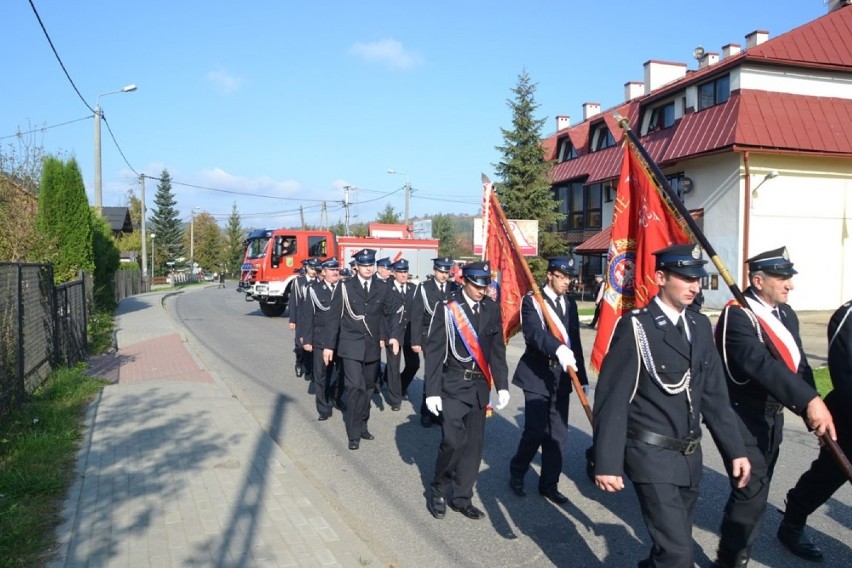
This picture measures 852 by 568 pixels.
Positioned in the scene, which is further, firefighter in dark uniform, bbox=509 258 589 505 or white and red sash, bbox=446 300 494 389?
firefighter in dark uniform, bbox=509 258 589 505

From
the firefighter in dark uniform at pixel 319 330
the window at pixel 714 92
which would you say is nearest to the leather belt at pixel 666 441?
the firefighter in dark uniform at pixel 319 330

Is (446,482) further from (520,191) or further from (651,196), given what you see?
(520,191)

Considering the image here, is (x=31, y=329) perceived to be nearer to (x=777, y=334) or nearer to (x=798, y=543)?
(x=777, y=334)

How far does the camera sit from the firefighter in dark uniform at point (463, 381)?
5293mm

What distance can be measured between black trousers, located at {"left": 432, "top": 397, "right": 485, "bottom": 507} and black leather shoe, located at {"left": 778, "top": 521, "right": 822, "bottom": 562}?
2.13m

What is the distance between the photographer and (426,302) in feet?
29.9

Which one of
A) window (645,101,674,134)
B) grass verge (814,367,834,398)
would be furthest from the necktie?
window (645,101,674,134)

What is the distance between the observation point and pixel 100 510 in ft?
16.8

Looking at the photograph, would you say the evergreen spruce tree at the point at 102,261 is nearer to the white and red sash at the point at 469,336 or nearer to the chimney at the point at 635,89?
the white and red sash at the point at 469,336

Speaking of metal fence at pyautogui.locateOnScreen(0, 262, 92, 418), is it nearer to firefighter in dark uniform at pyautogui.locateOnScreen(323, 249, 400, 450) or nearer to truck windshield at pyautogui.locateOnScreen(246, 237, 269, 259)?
firefighter in dark uniform at pyautogui.locateOnScreen(323, 249, 400, 450)

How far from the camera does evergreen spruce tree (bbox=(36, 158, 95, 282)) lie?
17031mm

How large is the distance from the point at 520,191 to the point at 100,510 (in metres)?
27.7

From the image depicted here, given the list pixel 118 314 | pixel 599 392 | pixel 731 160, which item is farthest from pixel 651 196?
pixel 118 314

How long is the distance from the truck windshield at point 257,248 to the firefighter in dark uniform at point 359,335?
1578 centimetres
